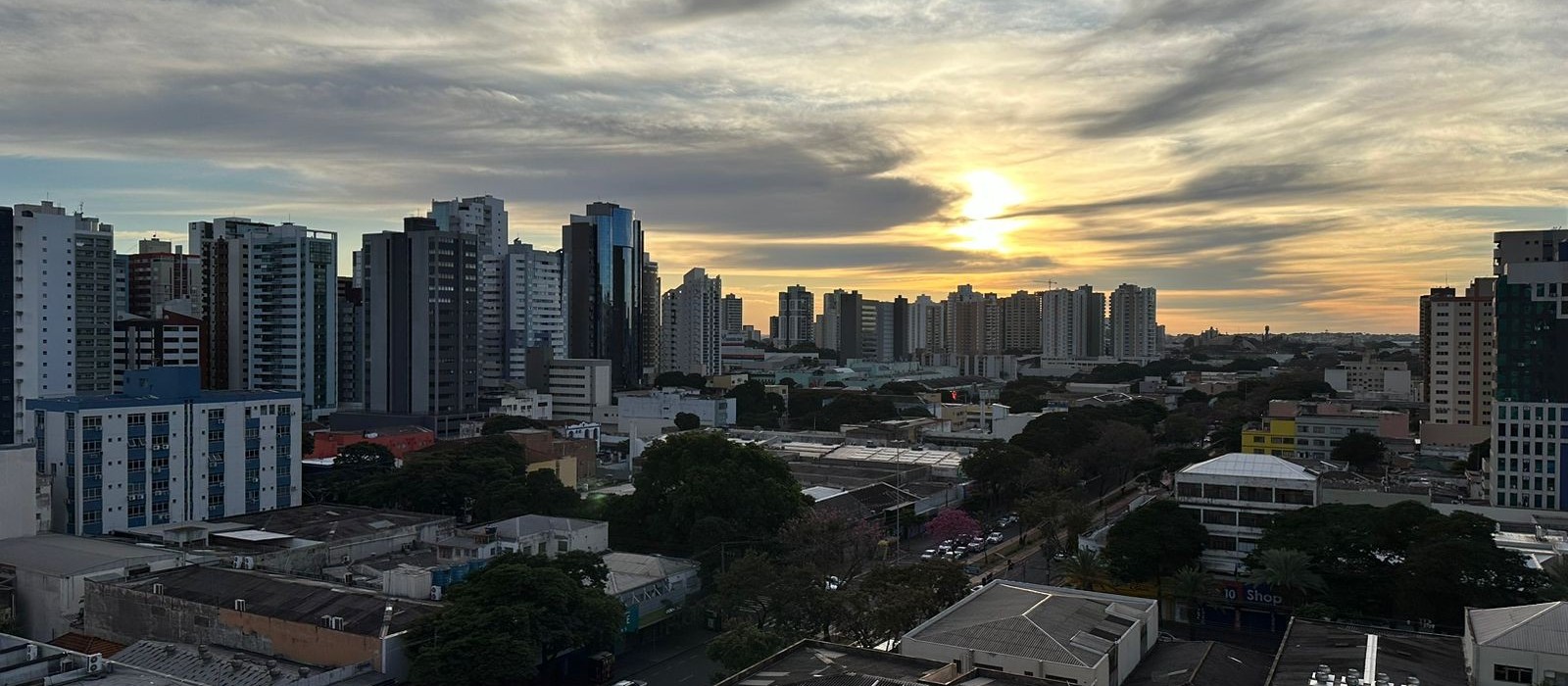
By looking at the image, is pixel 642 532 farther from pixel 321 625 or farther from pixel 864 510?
pixel 321 625

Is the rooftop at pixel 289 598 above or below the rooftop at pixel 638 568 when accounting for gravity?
above

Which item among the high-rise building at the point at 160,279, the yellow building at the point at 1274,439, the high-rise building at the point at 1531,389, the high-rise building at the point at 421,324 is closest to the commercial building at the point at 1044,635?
the high-rise building at the point at 1531,389

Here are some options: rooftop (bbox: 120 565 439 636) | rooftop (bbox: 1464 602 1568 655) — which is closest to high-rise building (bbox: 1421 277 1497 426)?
rooftop (bbox: 1464 602 1568 655)

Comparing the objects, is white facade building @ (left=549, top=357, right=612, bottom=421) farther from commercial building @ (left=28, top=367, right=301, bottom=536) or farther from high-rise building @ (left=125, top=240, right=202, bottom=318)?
commercial building @ (left=28, top=367, right=301, bottom=536)

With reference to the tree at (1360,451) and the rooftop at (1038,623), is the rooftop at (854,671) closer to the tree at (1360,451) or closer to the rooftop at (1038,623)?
the rooftop at (1038,623)

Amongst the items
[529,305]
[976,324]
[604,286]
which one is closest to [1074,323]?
[976,324]

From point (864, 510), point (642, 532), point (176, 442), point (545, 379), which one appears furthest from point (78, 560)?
point (545, 379)
